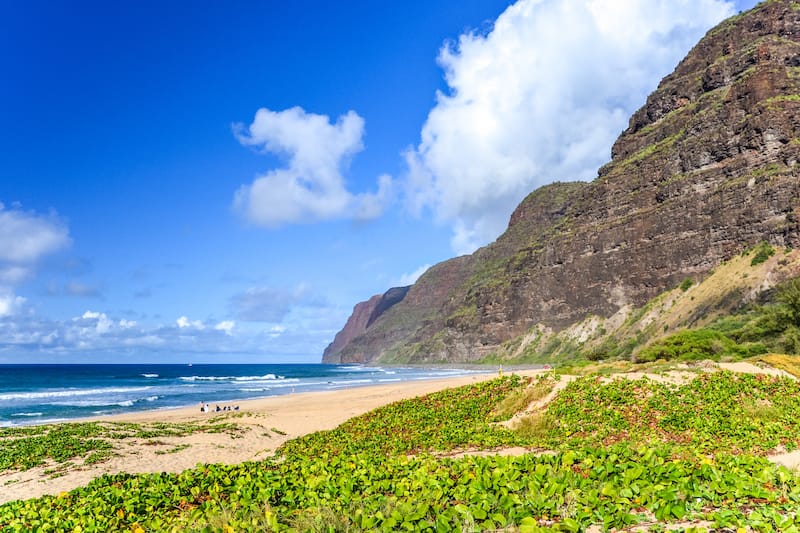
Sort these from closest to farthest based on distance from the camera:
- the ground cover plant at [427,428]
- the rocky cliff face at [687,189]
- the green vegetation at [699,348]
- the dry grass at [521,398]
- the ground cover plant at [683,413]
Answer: the ground cover plant at [683,413]
the ground cover plant at [427,428]
the dry grass at [521,398]
the green vegetation at [699,348]
the rocky cliff face at [687,189]

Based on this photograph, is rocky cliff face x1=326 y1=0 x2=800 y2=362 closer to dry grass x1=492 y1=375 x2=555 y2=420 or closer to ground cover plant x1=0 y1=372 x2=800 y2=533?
dry grass x1=492 y1=375 x2=555 y2=420

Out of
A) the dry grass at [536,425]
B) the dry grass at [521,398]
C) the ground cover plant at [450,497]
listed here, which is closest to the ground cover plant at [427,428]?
the dry grass at [521,398]

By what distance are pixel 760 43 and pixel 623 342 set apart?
201 ft

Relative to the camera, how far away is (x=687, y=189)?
8700cm

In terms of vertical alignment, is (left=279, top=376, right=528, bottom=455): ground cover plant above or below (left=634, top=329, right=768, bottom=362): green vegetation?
below

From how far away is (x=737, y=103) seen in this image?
279 ft

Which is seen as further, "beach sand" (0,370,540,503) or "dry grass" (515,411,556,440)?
"dry grass" (515,411,556,440)

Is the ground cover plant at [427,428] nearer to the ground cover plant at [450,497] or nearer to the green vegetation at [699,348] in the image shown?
the ground cover plant at [450,497]

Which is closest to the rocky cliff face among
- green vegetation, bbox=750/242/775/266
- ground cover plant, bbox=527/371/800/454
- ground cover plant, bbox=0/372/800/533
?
green vegetation, bbox=750/242/775/266

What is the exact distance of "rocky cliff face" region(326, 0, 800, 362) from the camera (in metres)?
76.0

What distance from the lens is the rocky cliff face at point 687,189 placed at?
76.0 metres

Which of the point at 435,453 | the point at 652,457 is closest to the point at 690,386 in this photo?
the point at 435,453

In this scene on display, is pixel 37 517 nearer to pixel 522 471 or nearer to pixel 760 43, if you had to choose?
pixel 522 471

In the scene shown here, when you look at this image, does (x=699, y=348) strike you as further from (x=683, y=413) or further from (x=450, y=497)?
(x=450, y=497)
